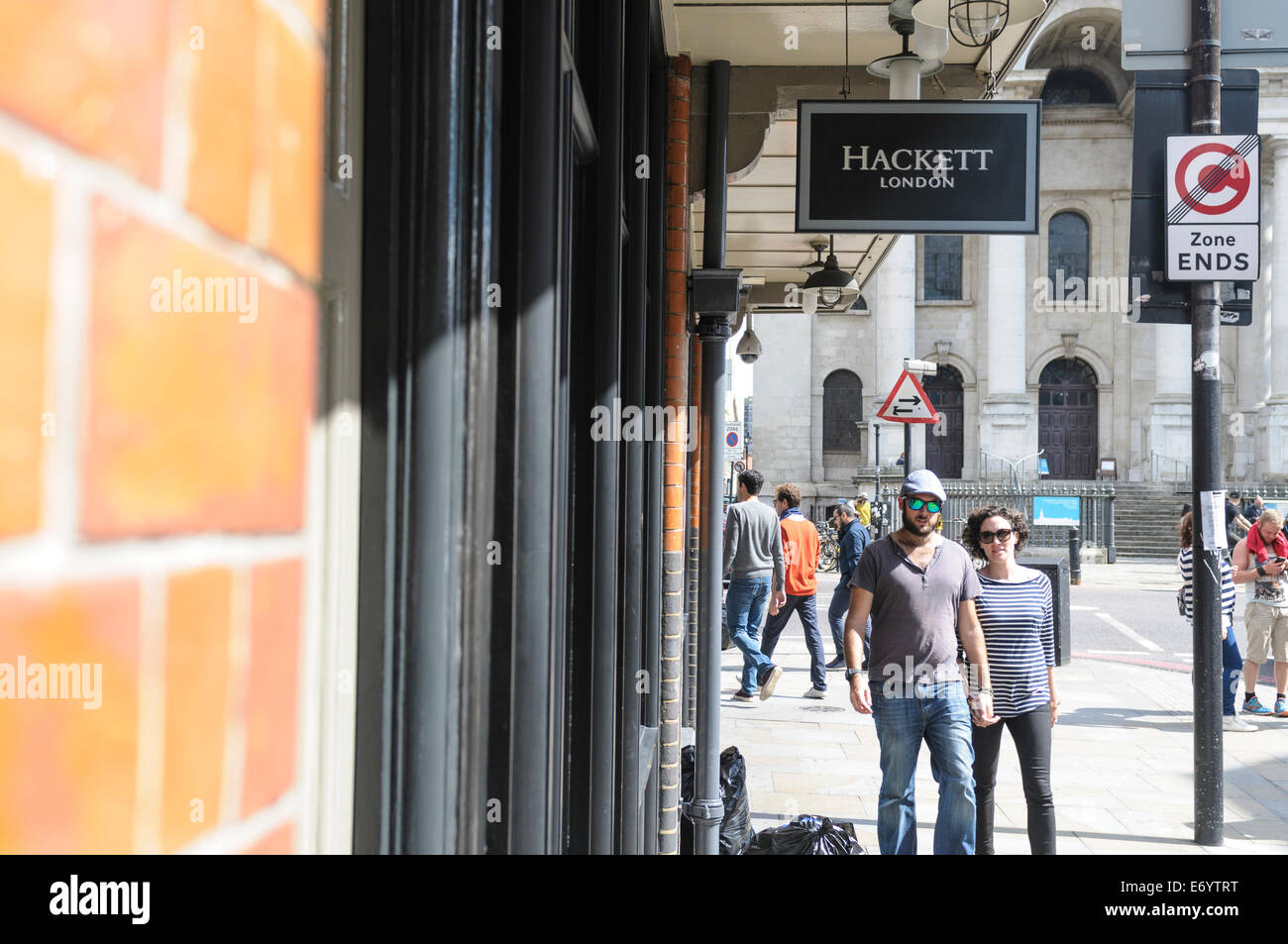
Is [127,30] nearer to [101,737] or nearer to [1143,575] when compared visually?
[101,737]

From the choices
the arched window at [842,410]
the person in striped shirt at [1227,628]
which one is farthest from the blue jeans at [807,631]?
the arched window at [842,410]

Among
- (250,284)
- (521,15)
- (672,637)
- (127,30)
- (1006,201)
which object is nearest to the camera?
(127,30)

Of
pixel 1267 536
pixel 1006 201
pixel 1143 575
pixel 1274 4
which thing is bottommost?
pixel 1143 575

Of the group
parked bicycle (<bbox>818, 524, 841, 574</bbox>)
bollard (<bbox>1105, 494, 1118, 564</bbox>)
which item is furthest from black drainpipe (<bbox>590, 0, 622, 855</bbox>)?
bollard (<bbox>1105, 494, 1118, 564</bbox>)

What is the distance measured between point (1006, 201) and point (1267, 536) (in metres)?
5.59

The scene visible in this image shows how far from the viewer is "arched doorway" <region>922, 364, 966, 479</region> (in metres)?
38.4

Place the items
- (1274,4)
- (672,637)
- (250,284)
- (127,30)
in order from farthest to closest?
(1274,4) < (672,637) < (250,284) < (127,30)

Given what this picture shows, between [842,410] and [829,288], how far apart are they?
28.3 meters

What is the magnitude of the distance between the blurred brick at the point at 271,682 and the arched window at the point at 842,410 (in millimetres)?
37664

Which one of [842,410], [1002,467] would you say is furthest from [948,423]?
[842,410]

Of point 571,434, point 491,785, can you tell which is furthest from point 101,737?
point 571,434

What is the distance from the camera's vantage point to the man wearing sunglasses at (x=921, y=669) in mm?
5066

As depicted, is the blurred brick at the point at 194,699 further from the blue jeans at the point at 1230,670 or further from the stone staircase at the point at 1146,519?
the stone staircase at the point at 1146,519

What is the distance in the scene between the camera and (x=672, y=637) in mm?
5453
